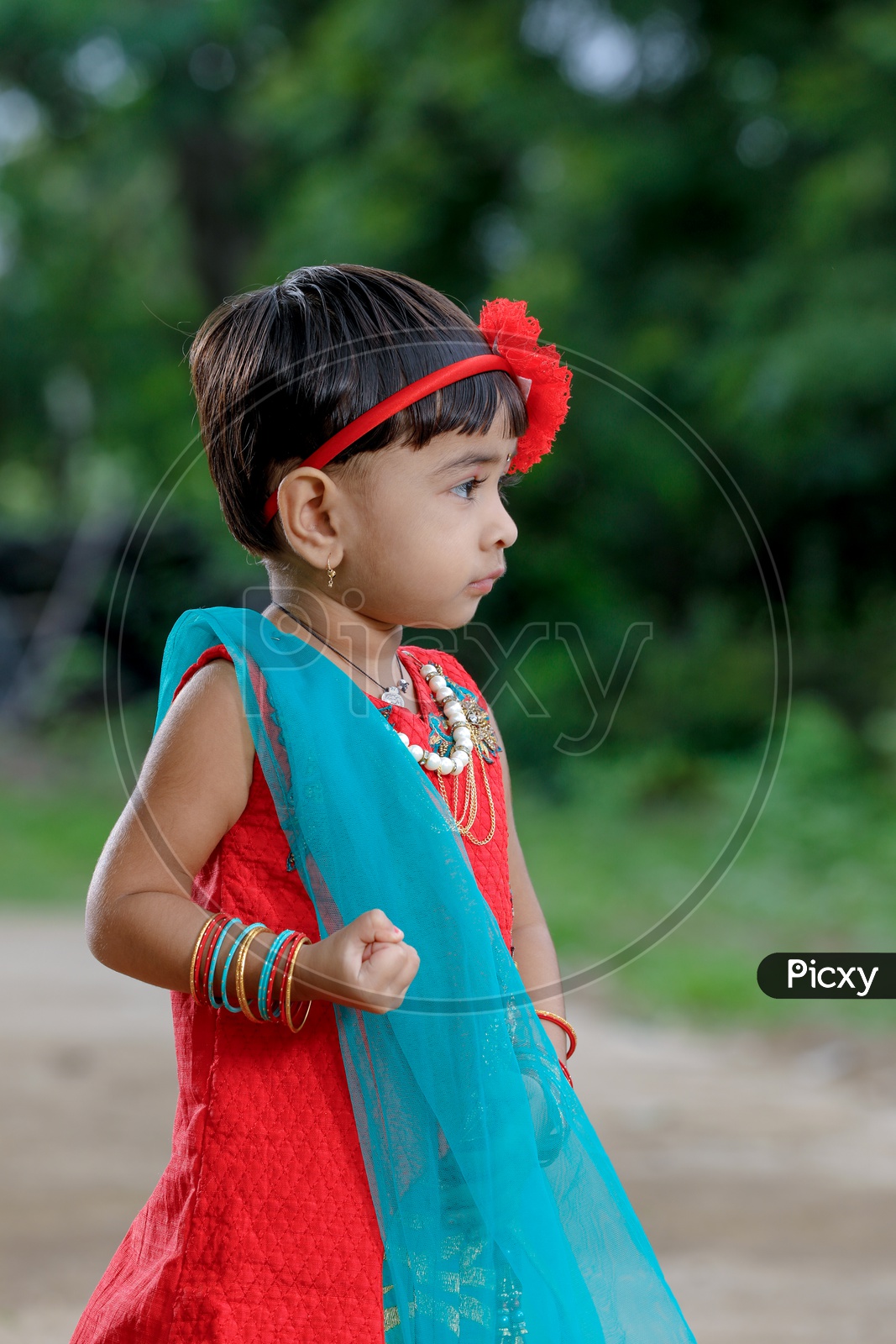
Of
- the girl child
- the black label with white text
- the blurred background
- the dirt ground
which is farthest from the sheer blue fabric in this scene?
the black label with white text

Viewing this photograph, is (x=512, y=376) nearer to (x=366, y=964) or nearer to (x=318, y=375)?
(x=318, y=375)

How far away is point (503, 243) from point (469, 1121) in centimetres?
480

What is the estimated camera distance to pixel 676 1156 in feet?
8.17

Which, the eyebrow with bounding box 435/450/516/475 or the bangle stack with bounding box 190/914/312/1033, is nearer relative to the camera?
the bangle stack with bounding box 190/914/312/1033

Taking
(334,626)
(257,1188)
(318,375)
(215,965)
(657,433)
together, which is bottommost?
(257,1188)

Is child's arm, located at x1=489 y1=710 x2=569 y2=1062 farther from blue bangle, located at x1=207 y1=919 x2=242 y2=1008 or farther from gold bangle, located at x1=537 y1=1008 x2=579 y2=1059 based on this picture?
Answer: blue bangle, located at x1=207 y1=919 x2=242 y2=1008

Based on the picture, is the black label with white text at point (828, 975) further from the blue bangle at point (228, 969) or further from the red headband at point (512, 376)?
the blue bangle at point (228, 969)

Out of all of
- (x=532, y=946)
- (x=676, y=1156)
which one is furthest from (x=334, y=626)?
(x=676, y=1156)

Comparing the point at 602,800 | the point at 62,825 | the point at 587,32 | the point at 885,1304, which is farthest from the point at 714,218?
the point at 885,1304

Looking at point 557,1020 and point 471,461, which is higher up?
point 471,461

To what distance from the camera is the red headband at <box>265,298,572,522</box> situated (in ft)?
3.15

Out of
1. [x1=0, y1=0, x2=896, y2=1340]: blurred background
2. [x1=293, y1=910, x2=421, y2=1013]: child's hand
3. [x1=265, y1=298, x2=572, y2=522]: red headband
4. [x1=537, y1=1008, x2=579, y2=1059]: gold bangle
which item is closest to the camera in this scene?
[x1=293, y1=910, x2=421, y2=1013]: child's hand

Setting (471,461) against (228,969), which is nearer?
(228,969)

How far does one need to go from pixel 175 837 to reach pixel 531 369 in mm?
444
